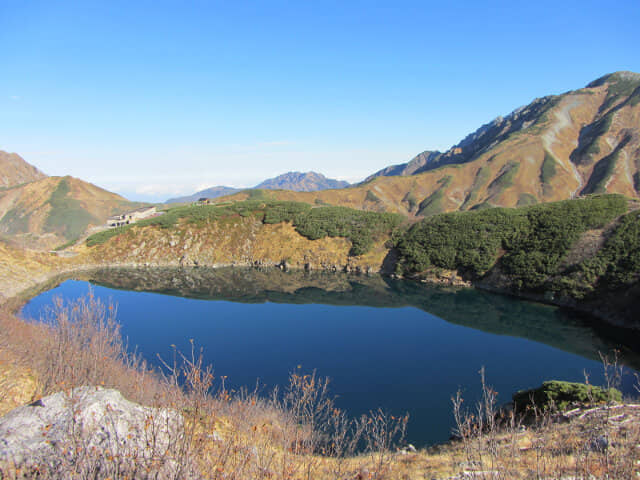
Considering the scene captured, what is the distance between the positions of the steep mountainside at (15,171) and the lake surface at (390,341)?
530 feet

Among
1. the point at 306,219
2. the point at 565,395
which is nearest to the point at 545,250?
the point at 565,395

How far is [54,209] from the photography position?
4294 inches

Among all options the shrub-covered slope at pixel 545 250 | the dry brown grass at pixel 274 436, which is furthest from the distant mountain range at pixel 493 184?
the dry brown grass at pixel 274 436

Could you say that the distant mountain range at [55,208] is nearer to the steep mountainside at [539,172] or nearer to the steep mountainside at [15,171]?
the steep mountainside at [15,171]

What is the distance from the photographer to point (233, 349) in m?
21.5

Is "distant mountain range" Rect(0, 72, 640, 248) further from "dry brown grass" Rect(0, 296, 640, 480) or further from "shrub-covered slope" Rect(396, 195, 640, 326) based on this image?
"dry brown grass" Rect(0, 296, 640, 480)

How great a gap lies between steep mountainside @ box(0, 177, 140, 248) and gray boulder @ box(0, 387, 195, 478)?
355 ft

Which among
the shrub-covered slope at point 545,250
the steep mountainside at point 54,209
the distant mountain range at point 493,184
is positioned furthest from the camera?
the steep mountainside at point 54,209

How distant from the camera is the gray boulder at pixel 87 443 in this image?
463 centimetres

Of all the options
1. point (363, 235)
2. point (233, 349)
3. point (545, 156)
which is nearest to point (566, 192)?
point (545, 156)

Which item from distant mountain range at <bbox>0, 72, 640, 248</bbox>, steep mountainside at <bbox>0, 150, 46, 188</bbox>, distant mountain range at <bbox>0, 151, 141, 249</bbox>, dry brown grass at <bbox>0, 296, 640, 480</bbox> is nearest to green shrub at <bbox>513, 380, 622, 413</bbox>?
dry brown grass at <bbox>0, 296, 640, 480</bbox>

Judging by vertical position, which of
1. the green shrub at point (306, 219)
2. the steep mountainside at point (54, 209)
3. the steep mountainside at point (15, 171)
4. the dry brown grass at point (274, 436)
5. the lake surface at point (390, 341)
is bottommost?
the lake surface at point (390, 341)

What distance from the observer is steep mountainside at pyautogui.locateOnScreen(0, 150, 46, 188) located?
152875mm

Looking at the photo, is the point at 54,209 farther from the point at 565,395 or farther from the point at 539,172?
the point at 539,172
